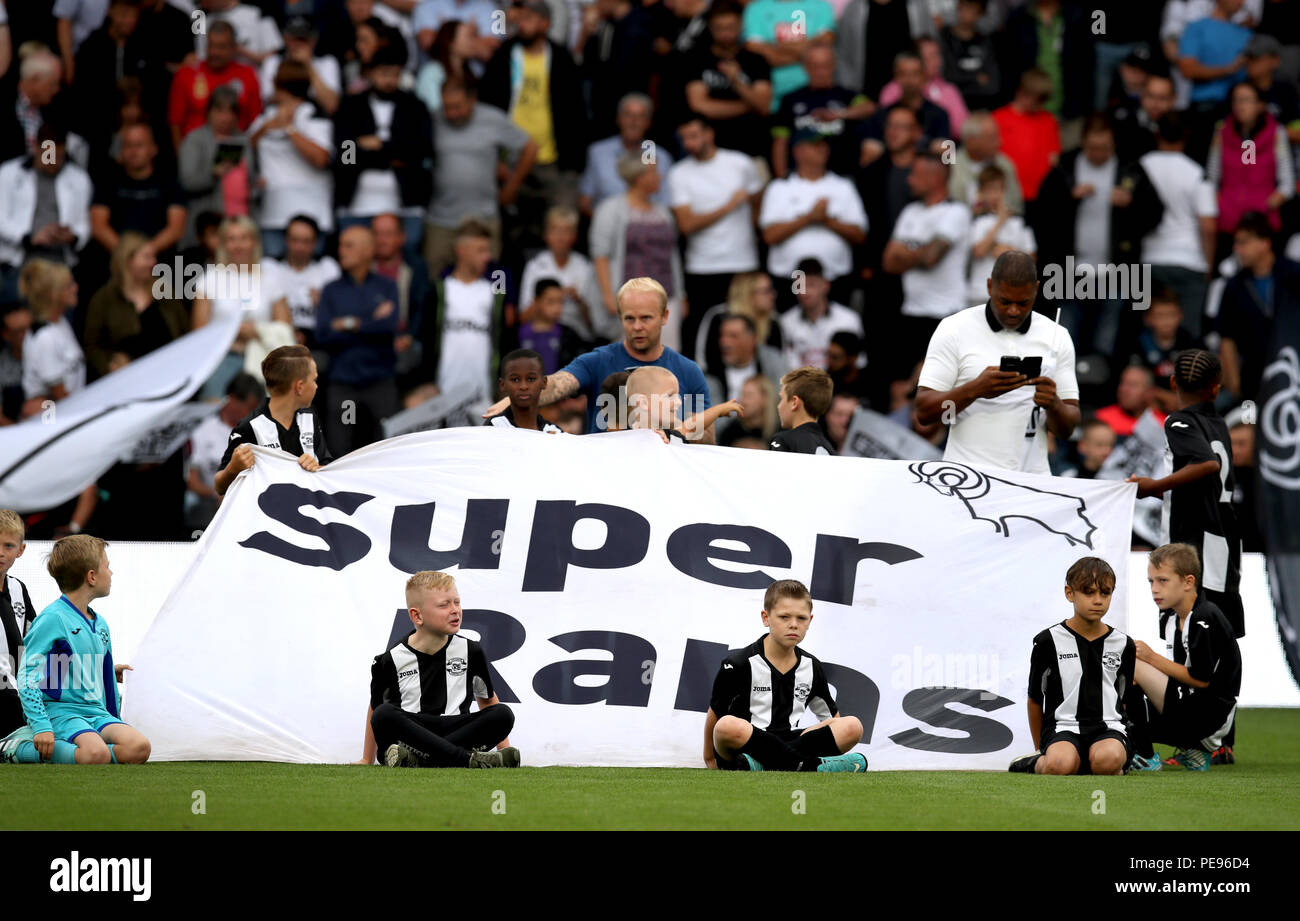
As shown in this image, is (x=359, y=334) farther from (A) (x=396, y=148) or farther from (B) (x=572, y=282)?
(B) (x=572, y=282)

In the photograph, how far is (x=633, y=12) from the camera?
16.9 metres

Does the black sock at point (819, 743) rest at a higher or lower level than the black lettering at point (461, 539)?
lower

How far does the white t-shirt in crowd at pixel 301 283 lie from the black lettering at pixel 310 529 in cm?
612

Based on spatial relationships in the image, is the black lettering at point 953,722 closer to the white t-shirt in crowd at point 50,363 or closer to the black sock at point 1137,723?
the black sock at point 1137,723

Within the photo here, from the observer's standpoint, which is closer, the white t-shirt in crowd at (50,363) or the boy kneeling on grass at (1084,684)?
the boy kneeling on grass at (1084,684)

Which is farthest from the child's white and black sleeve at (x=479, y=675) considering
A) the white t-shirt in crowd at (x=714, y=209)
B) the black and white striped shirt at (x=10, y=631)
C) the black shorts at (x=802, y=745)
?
the white t-shirt in crowd at (x=714, y=209)

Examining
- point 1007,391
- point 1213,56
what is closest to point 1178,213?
point 1213,56

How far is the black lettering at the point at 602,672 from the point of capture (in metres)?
8.85

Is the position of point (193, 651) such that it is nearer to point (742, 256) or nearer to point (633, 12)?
point (742, 256)

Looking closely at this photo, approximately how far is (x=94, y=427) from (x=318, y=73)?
14.2ft

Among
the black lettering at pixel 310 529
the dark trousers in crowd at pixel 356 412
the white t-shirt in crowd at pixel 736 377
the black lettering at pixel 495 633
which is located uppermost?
the white t-shirt in crowd at pixel 736 377
